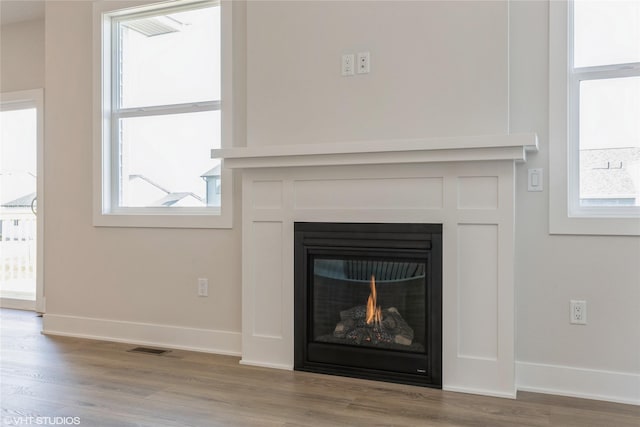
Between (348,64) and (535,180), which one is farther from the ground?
(348,64)

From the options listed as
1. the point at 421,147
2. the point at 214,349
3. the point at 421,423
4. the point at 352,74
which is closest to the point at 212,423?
the point at 421,423

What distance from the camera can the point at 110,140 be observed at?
12.7ft

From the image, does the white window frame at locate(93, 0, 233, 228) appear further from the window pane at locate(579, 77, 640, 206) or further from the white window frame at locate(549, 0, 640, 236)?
the window pane at locate(579, 77, 640, 206)

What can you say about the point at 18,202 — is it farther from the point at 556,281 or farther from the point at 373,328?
the point at 556,281

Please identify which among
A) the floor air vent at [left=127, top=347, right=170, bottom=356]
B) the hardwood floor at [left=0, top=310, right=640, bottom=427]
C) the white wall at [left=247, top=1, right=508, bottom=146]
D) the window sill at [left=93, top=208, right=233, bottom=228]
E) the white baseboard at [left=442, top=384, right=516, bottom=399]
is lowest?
the floor air vent at [left=127, top=347, right=170, bottom=356]

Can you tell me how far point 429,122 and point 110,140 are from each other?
8.09 feet

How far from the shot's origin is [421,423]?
2221 mm

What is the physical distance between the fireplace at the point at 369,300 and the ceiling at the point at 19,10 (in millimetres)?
3458

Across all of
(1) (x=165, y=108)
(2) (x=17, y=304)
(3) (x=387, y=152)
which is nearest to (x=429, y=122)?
(3) (x=387, y=152)

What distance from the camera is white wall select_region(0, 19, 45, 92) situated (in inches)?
191

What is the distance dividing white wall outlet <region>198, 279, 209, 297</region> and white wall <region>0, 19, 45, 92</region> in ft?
9.34

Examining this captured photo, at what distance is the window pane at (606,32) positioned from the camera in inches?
103

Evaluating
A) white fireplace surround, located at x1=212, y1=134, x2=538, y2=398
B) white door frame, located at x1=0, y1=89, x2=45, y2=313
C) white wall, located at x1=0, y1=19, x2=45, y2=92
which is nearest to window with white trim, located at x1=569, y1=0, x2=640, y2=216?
white fireplace surround, located at x1=212, y1=134, x2=538, y2=398

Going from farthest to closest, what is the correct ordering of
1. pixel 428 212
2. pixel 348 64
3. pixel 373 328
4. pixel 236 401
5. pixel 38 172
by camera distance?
1. pixel 38 172
2. pixel 348 64
3. pixel 373 328
4. pixel 428 212
5. pixel 236 401
